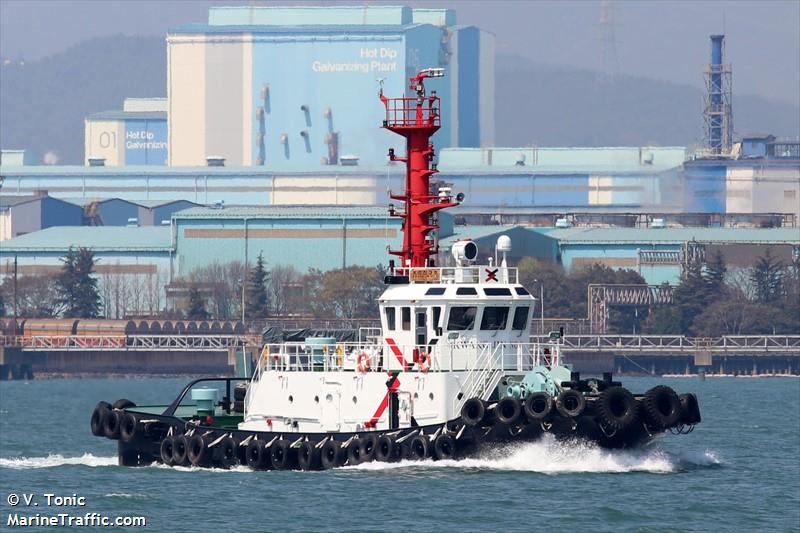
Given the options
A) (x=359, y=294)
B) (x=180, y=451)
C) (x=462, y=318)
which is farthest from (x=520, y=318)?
(x=359, y=294)

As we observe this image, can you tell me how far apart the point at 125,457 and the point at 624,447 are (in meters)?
13.3

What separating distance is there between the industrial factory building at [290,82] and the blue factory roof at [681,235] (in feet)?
149

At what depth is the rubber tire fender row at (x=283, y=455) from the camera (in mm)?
51375

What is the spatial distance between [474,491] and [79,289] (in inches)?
3970

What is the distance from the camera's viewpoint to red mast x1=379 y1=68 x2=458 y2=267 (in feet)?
172

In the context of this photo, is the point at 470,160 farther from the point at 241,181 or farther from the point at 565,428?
the point at 565,428

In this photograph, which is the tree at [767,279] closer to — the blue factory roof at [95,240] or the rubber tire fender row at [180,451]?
the blue factory roof at [95,240]

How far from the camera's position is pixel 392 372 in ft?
166

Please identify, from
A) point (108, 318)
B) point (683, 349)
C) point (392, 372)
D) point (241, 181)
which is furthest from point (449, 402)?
point (241, 181)

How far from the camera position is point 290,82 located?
198m

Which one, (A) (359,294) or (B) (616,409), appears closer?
(B) (616,409)

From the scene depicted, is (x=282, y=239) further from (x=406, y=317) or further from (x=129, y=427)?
(x=406, y=317)

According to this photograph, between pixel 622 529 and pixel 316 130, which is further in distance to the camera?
pixel 316 130

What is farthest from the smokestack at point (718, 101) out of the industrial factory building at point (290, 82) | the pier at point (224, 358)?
the pier at point (224, 358)
